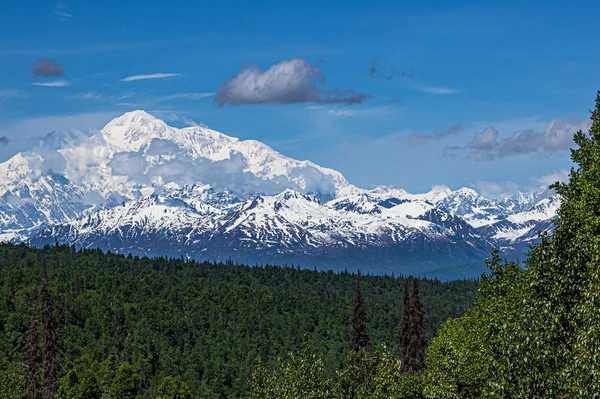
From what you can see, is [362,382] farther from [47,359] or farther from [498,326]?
[47,359]

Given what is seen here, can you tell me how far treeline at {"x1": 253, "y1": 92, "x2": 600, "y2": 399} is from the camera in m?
30.9

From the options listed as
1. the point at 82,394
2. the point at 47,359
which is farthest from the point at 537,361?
the point at 82,394

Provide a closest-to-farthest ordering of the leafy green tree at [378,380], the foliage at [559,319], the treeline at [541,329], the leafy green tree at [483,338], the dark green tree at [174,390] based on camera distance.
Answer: the foliage at [559,319]
the treeline at [541,329]
the leafy green tree at [483,338]
the leafy green tree at [378,380]
the dark green tree at [174,390]

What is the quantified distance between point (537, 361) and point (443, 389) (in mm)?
A: 18462

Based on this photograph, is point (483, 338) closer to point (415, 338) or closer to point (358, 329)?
point (415, 338)

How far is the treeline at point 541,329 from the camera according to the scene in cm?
3092

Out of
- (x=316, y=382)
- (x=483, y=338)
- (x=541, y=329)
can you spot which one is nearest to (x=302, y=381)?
(x=316, y=382)

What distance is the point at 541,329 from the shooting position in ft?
109

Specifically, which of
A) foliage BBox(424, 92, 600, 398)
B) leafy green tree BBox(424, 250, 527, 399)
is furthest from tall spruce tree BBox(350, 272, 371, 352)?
foliage BBox(424, 92, 600, 398)

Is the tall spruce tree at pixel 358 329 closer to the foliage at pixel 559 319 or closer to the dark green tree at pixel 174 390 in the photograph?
the dark green tree at pixel 174 390

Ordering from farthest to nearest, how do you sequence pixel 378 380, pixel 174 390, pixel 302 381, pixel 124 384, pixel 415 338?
pixel 174 390 → pixel 124 384 → pixel 415 338 → pixel 378 380 → pixel 302 381

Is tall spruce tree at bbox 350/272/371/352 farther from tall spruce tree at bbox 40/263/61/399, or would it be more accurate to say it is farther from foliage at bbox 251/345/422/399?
foliage at bbox 251/345/422/399

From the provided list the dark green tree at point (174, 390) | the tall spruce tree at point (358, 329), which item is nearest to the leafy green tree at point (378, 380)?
the tall spruce tree at point (358, 329)

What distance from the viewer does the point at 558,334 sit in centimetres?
3319
